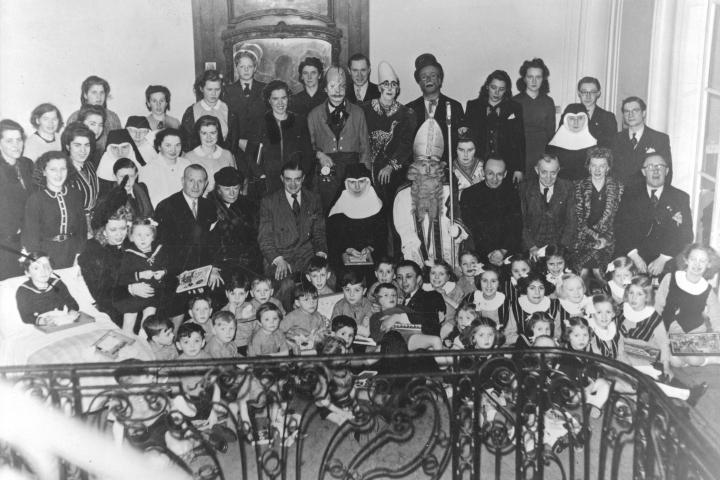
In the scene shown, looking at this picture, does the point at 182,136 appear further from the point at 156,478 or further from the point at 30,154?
the point at 156,478

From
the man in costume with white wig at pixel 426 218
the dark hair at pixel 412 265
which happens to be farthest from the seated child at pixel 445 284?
the man in costume with white wig at pixel 426 218

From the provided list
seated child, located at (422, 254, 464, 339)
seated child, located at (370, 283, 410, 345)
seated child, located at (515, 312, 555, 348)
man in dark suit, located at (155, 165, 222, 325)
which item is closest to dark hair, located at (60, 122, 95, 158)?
man in dark suit, located at (155, 165, 222, 325)

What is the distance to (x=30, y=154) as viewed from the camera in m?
6.65

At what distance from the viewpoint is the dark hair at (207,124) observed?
680 centimetres

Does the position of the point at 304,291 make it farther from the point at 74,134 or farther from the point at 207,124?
the point at 74,134

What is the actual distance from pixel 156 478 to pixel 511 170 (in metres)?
3.79

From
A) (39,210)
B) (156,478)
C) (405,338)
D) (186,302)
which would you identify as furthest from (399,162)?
(156,478)

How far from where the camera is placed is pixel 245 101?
23.3 ft

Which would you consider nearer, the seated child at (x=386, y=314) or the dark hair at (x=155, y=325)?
the dark hair at (x=155, y=325)

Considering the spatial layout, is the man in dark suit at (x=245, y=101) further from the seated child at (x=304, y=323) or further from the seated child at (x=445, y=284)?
the seated child at (x=445, y=284)

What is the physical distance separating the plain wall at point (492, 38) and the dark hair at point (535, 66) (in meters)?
0.09

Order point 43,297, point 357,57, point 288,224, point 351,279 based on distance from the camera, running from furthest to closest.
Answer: point 357,57, point 288,224, point 351,279, point 43,297

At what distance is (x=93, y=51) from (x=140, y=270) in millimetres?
2001

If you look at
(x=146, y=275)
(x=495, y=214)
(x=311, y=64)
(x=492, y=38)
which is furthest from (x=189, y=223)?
(x=492, y=38)
